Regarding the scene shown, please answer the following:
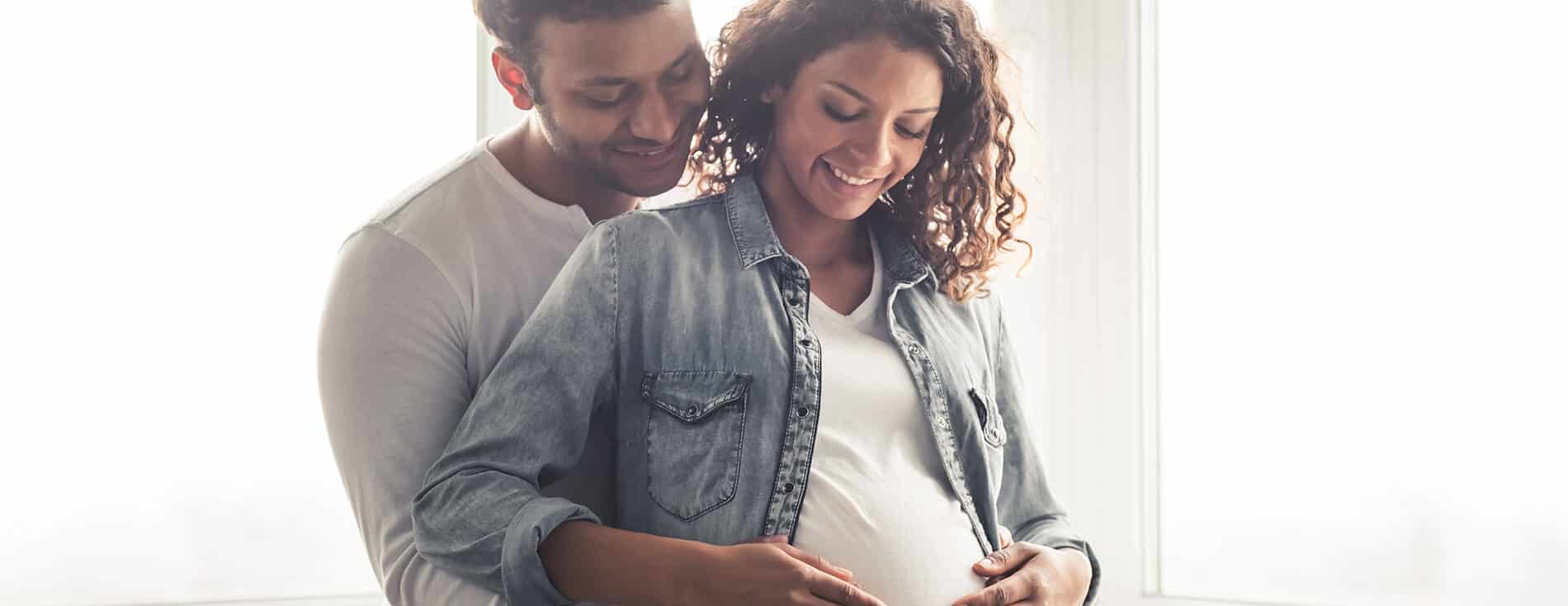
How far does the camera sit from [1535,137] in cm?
176

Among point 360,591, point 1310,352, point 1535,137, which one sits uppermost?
point 1535,137

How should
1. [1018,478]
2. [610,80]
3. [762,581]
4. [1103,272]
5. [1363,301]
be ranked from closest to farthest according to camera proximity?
1. [762,581]
2. [610,80]
3. [1018,478]
4. [1363,301]
5. [1103,272]

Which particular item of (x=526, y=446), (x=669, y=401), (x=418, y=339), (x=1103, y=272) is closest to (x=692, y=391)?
(x=669, y=401)

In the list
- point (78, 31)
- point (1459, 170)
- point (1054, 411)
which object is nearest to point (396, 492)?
point (78, 31)

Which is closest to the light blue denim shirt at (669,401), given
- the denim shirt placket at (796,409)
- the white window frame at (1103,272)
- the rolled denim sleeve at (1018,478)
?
the denim shirt placket at (796,409)

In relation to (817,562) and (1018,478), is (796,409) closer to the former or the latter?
(817,562)

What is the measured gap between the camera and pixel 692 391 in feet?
3.60

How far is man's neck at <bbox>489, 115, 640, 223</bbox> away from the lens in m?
1.29

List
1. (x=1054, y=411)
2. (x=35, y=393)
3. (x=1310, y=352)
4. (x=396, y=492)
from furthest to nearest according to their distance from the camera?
(x=1054, y=411)
(x=1310, y=352)
(x=35, y=393)
(x=396, y=492)

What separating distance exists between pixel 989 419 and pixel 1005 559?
15cm

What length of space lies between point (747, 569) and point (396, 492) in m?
0.36

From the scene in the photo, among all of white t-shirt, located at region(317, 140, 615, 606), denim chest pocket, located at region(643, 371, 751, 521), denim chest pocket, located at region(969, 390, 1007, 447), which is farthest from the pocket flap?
denim chest pocket, located at region(969, 390, 1007, 447)

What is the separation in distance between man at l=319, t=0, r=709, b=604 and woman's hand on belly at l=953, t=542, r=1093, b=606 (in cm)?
36

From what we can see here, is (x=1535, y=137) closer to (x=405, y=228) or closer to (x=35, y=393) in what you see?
(x=405, y=228)
